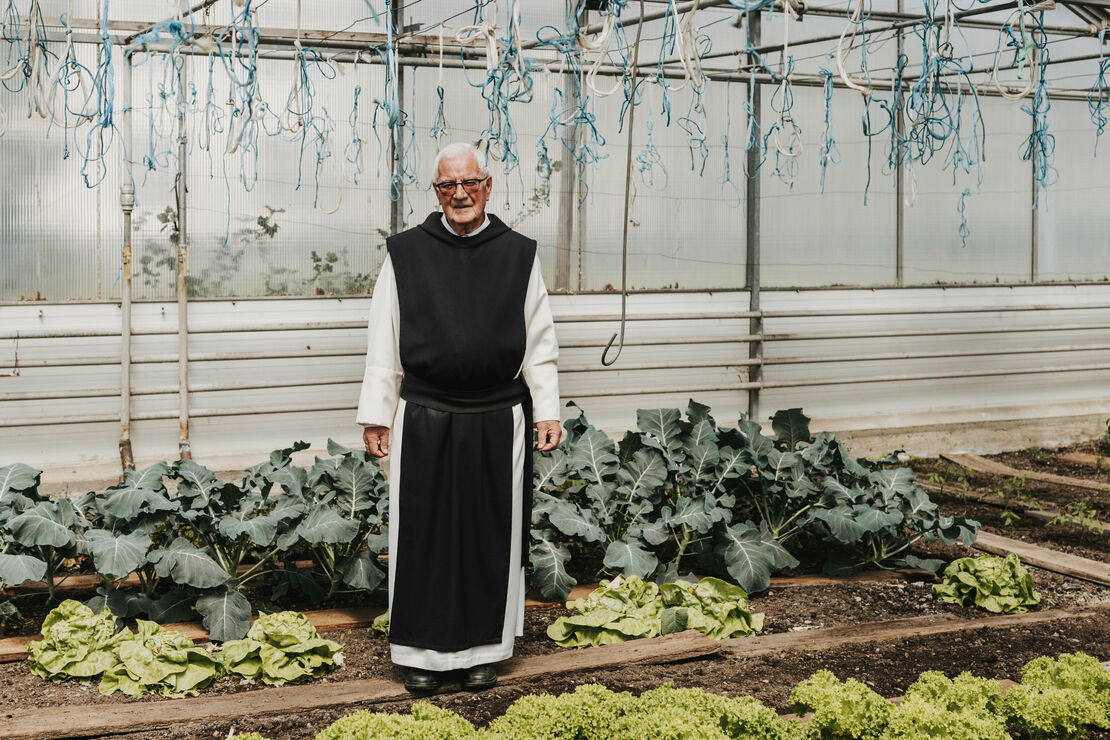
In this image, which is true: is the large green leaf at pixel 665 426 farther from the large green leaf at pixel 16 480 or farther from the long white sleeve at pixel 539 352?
the large green leaf at pixel 16 480

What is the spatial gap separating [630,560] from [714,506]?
0.51 m

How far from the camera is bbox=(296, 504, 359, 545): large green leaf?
4.16 meters

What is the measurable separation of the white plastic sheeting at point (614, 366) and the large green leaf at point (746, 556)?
2484mm

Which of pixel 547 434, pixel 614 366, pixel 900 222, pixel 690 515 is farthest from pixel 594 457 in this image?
pixel 900 222

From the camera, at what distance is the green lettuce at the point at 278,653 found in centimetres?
372

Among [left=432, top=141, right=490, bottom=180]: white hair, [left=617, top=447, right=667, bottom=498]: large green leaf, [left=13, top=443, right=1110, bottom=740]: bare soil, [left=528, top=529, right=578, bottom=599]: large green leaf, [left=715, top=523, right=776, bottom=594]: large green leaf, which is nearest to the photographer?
[left=13, top=443, right=1110, bottom=740]: bare soil

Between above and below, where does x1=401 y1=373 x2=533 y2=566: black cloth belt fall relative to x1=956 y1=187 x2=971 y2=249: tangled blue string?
below

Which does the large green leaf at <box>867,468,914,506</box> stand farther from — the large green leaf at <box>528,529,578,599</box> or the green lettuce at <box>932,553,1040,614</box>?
the large green leaf at <box>528,529,578,599</box>

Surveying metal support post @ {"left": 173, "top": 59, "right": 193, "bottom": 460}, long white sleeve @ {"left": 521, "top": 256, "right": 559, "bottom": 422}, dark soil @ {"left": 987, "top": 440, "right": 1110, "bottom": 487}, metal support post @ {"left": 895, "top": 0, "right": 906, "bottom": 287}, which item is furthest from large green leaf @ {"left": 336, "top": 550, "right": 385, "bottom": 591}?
metal support post @ {"left": 895, "top": 0, "right": 906, "bottom": 287}

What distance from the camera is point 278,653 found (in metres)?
3.74

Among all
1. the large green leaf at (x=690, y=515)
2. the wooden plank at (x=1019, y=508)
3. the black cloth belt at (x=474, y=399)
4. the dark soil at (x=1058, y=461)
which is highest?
the black cloth belt at (x=474, y=399)

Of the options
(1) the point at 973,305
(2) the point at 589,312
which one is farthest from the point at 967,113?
(2) the point at 589,312

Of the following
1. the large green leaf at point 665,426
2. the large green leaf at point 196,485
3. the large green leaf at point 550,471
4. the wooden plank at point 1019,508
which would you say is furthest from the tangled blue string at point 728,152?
the large green leaf at point 196,485

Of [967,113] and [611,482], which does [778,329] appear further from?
[611,482]
